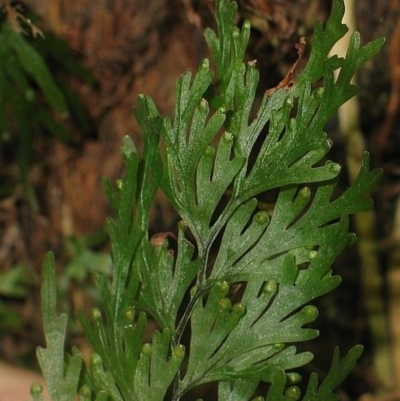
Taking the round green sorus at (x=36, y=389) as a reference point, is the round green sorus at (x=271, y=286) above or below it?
above

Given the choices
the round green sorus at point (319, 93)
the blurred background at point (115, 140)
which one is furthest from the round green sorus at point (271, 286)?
the blurred background at point (115, 140)

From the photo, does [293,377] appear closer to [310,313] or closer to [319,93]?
[310,313]

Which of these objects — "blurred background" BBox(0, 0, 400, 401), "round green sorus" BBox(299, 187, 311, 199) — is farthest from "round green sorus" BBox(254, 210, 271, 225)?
"blurred background" BBox(0, 0, 400, 401)

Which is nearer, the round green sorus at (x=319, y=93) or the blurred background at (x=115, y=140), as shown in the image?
the round green sorus at (x=319, y=93)

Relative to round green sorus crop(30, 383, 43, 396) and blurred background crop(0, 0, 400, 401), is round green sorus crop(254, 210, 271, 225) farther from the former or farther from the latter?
blurred background crop(0, 0, 400, 401)

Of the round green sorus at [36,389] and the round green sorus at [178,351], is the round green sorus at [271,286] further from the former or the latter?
the round green sorus at [36,389]

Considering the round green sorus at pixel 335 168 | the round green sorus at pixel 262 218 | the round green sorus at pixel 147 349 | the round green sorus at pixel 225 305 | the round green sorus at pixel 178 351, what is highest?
the round green sorus at pixel 335 168

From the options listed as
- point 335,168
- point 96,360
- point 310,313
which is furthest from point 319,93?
point 96,360
